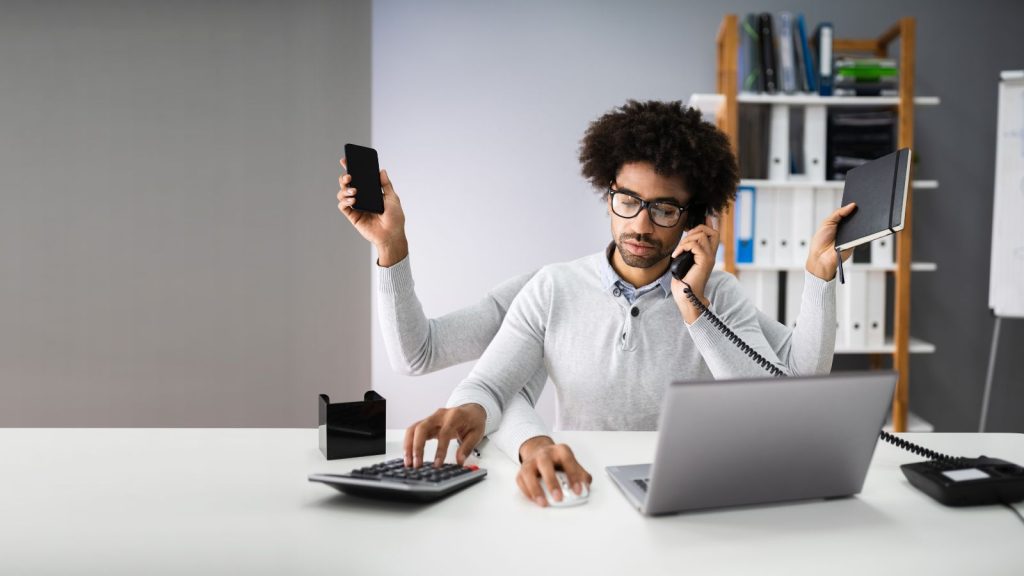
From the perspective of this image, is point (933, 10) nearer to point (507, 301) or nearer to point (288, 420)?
point (507, 301)

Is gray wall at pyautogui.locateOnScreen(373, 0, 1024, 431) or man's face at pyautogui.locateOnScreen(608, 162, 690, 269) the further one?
gray wall at pyautogui.locateOnScreen(373, 0, 1024, 431)

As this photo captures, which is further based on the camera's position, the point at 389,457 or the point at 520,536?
the point at 389,457

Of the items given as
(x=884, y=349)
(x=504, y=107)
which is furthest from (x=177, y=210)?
(x=884, y=349)

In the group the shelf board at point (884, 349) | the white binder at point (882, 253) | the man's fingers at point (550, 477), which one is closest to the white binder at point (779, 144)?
the white binder at point (882, 253)

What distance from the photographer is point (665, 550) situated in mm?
746

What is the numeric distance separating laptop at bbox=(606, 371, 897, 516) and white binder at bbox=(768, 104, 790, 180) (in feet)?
6.85

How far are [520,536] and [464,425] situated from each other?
1.17 feet

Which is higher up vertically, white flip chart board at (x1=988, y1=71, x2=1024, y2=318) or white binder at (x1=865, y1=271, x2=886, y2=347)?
white flip chart board at (x1=988, y1=71, x2=1024, y2=318)

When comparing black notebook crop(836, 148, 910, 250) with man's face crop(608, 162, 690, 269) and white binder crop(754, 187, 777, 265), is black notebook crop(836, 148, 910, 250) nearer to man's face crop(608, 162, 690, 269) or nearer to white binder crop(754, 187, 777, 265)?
man's face crop(608, 162, 690, 269)

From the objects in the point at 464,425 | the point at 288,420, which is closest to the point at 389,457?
the point at 464,425

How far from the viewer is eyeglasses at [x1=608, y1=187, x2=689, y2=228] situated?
5.01 ft

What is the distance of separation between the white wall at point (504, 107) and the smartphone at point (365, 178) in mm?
1807

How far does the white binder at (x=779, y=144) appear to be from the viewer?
2.76 m

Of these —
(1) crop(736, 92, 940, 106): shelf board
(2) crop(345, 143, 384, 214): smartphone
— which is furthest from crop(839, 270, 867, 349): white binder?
(2) crop(345, 143, 384, 214): smartphone
